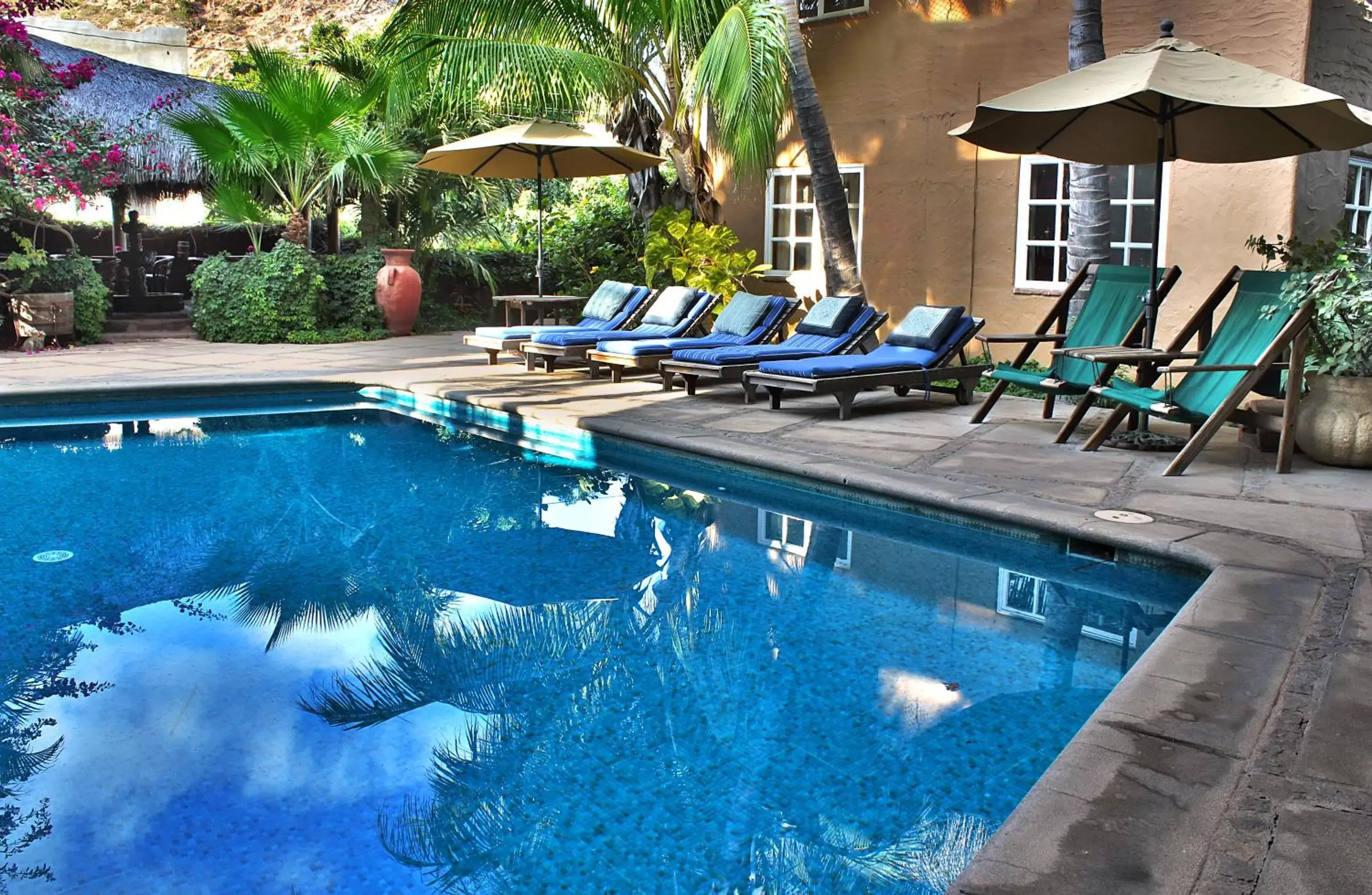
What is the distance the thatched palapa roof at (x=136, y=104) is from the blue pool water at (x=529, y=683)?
35.7ft

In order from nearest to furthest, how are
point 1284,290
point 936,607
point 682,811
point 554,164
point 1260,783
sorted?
point 1260,783 → point 682,811 → point 936,607 → point 1284,290 → point 554,164

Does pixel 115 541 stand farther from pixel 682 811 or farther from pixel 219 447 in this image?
pixel 682 811

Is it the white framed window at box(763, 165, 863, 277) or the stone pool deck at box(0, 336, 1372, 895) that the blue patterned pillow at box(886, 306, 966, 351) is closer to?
the stone pool deck at box(0, 336, 1372, 895)

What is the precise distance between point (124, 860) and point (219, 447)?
6006mm

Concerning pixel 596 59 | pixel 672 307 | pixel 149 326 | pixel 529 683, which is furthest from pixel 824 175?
pixel 149 326

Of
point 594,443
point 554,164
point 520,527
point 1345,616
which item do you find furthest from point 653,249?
point 1345,616

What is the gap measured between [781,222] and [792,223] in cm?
20

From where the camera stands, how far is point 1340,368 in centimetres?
660

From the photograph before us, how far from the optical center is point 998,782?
11.0 feet

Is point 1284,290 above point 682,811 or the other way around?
above

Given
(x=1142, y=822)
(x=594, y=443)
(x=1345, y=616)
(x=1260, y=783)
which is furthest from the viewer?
(x=594, y=443)

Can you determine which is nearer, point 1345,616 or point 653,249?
point 1345,616

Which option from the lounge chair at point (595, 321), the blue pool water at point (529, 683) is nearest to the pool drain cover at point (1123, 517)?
the blue pool water at point (529, 683)

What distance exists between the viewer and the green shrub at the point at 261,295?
46.5 feet
